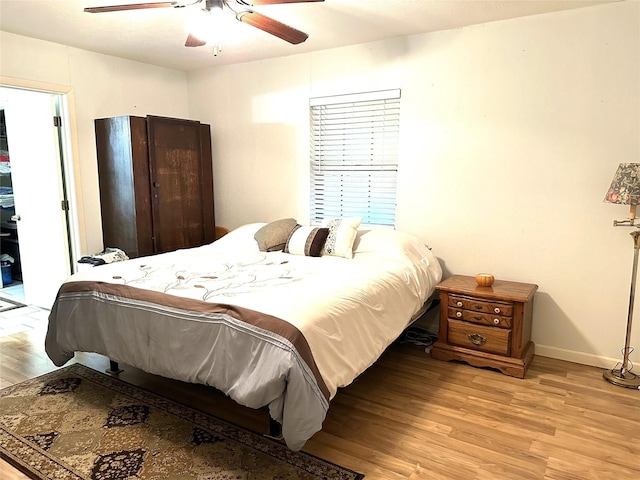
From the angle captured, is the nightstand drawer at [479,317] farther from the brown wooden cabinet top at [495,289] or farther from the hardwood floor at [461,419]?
the hardwood floor at [461,419]

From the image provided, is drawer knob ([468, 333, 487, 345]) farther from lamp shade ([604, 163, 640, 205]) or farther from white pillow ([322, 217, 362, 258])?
lamp shade ([604, 163, 640, 205])

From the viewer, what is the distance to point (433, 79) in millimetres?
3447

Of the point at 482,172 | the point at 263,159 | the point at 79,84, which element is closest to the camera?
the point at 482,172

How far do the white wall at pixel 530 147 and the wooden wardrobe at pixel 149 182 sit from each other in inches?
57.1

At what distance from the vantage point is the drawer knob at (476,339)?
3035mm

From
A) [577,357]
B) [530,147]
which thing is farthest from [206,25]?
[577,357]

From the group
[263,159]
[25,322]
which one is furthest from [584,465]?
[25,322]

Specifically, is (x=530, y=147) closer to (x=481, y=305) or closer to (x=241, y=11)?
(x=481, y=305)

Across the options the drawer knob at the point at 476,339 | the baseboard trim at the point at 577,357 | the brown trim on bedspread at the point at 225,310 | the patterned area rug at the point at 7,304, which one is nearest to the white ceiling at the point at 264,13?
the brown trim on bedspread at the point at 225,310

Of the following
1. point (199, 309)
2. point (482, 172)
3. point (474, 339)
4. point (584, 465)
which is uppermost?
point (482, 172)

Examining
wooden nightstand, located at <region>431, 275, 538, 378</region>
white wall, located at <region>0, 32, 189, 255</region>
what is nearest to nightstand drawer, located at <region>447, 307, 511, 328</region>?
wooden nightstand, located at <region>431, 275, 538, 378</region>

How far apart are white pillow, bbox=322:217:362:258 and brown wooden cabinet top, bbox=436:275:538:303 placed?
0.71 m

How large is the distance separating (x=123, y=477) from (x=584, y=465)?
2.07m

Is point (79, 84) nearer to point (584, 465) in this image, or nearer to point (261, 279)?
point (261, 279)
